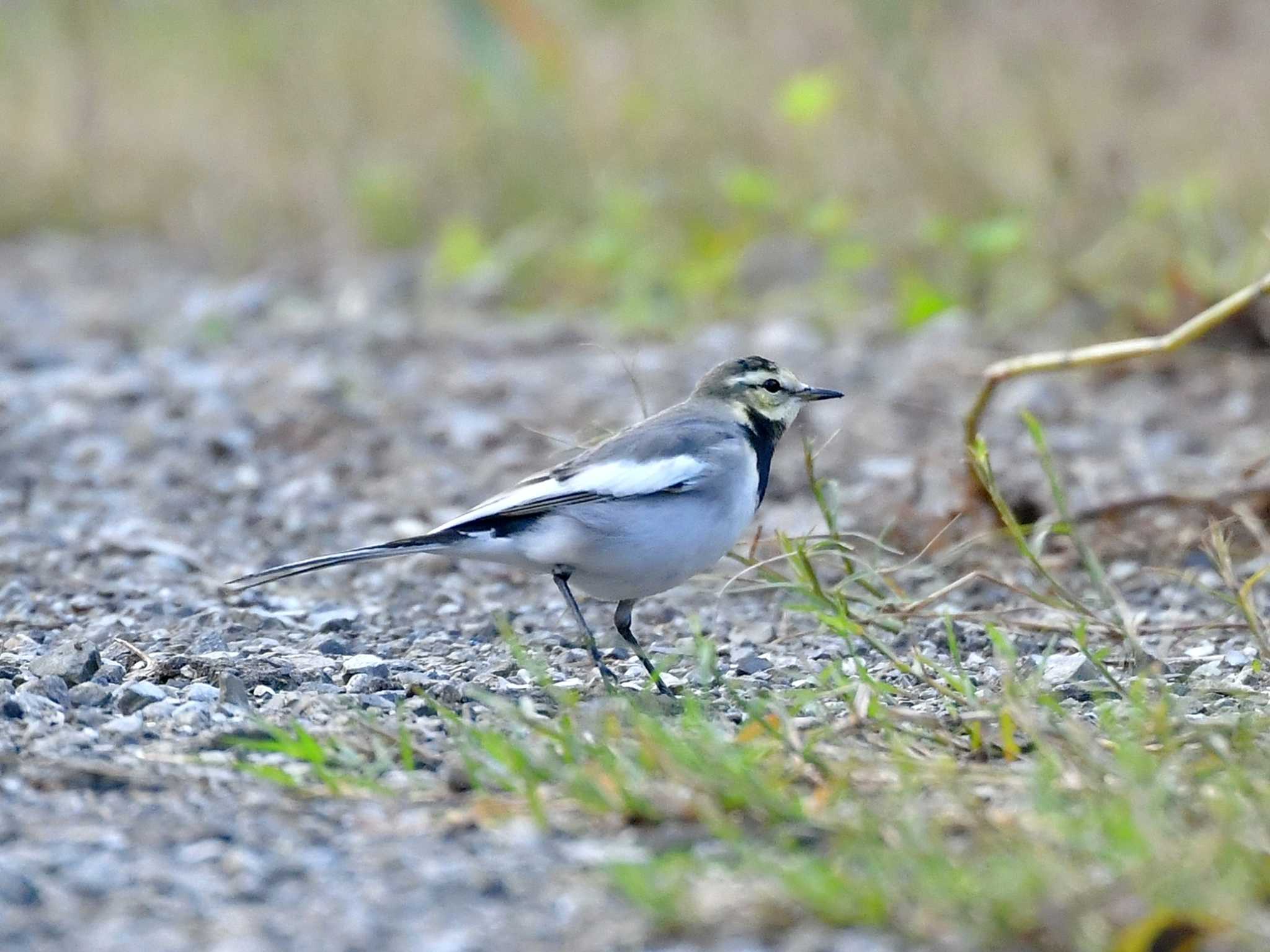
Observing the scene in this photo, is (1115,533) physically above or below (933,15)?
below

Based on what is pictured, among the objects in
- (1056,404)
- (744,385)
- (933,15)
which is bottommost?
(1056,404)

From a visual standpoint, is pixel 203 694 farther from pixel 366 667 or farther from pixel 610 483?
pixel 610 483

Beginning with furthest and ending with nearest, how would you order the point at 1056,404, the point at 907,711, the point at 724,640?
the point at 1056,404
the point at 724,640
the point at 907,711

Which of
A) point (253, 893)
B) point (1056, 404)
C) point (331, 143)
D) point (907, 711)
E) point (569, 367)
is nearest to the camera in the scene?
point (253, 893)

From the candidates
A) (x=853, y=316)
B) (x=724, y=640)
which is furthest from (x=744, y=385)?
(x=853, y=316)

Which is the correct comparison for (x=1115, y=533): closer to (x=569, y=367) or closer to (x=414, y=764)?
(x=414, y=764)

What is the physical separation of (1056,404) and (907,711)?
425cm

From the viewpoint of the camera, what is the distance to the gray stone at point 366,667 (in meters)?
4.59

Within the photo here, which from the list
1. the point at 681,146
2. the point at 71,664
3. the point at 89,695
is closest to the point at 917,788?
the point at 89,695

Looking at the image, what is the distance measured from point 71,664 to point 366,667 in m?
0.70

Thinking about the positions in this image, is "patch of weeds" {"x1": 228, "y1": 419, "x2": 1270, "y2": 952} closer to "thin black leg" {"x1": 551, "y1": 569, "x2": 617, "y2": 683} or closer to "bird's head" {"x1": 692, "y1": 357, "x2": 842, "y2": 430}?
"thin black leg" {"x1": 551, "y1": 569, "x2": 617, "y2": 683}

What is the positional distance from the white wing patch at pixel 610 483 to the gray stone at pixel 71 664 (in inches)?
34.5

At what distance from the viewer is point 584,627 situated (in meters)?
4.89

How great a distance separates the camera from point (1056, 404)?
817 cm
